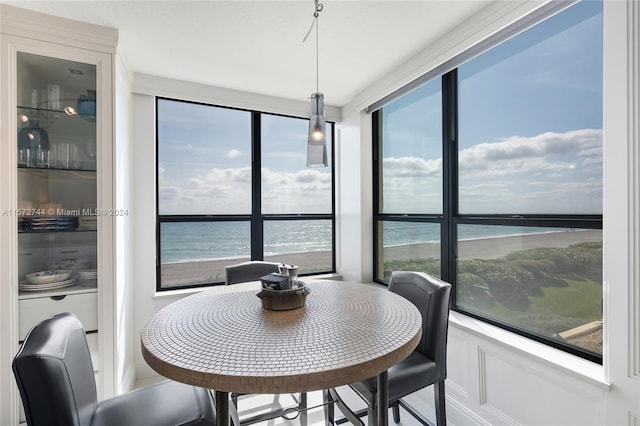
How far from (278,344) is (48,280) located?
1822mm

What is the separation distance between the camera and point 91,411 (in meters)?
1.16

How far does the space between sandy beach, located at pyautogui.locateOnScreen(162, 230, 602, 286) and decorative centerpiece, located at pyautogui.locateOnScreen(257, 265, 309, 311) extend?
4.53ft

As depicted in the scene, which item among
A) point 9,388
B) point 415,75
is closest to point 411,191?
point 415,75

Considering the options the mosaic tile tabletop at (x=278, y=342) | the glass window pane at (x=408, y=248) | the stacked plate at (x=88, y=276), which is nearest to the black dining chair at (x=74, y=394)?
the mosaic tile tabletop at (x=278, y=342)

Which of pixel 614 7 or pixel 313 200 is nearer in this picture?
pixel 614 7

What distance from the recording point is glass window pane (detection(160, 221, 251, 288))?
9.37ft

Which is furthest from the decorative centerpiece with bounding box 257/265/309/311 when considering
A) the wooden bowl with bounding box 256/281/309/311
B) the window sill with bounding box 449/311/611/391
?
the window sill with bounding box 449/311/611/391

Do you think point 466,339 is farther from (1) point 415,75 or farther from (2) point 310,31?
(2) point 310,31

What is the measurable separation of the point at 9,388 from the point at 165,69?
2399 millimetres

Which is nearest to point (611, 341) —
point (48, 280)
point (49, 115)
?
point (48, 280)

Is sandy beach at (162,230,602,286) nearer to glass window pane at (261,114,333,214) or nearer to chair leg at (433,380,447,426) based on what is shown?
glass window pane at (261,114,333,214)

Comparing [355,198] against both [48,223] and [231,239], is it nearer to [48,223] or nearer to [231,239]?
[231,239]

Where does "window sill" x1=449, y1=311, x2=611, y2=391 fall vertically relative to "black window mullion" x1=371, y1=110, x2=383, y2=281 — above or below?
below

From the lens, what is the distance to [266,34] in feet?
6.45
